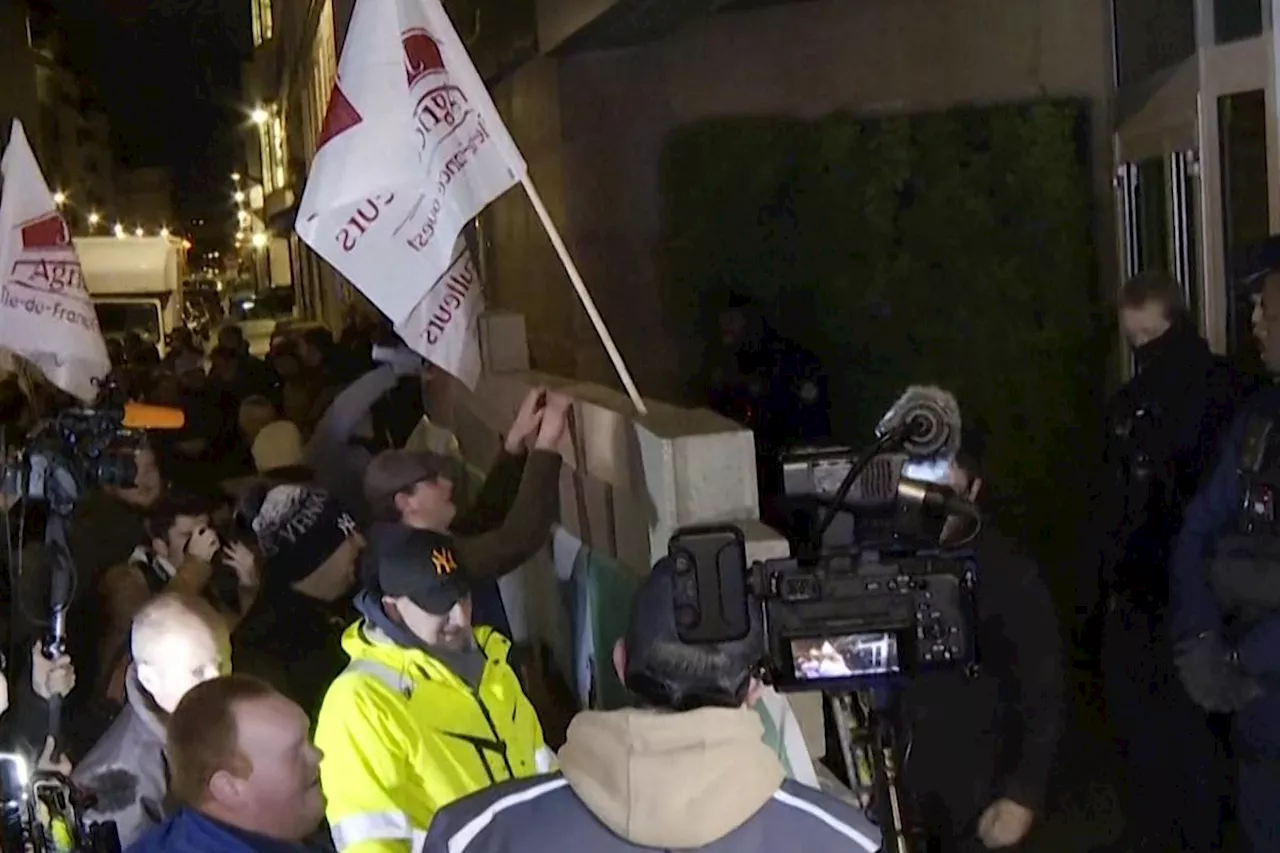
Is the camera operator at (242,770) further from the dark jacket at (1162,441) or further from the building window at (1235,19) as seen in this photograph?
the building window at (1235,19)

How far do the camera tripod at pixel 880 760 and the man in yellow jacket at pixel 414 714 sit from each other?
0.68 meters

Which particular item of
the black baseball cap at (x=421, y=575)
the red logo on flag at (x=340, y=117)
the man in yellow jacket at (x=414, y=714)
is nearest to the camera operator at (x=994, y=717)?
the man in yellow jacket at (x=414, y=714)

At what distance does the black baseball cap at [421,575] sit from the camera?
359 centimetres

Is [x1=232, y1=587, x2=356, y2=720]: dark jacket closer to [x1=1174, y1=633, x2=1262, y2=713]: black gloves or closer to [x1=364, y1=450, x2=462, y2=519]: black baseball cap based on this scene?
[x1=364, y1=450, x2=462, y2=519]: black baseball cap

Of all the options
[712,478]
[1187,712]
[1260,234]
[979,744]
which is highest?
[1260,234]

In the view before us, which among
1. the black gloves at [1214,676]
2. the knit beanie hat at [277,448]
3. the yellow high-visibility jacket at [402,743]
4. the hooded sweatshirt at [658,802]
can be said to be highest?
the knit beanie hat at [277,448]

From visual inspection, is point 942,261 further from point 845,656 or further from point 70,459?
point 845,656

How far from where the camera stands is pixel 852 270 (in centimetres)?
885

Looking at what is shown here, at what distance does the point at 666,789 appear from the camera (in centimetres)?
237

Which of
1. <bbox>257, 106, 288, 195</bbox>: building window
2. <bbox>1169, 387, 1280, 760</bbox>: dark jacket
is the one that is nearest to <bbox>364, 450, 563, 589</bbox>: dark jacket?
<bbox>1169, 387, 1280, 760</bbox>: dark jacket

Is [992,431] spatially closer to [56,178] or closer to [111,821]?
[111,821]

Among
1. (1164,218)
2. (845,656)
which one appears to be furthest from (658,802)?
(1164,218)

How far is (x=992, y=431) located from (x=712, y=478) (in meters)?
4.94

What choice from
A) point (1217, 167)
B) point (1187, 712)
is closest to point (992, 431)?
point (1217, 167)
